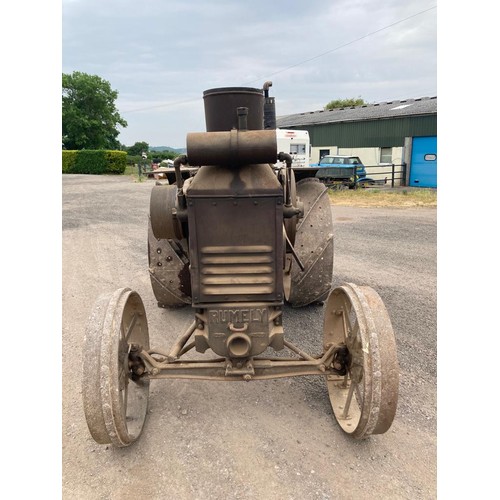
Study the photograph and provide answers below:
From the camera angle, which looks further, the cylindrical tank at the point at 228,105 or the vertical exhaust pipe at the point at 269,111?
the vertical exhaust pipe at the point at 269,111

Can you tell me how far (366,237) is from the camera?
8.76 m

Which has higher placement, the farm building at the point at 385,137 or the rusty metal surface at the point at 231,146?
the farm building at the point at 385,137

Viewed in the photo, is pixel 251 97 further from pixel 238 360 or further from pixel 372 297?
pixel 238 360

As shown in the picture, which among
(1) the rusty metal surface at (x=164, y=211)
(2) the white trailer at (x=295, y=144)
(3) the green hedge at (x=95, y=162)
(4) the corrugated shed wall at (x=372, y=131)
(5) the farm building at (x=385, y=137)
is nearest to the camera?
(1) the rusty metal surface at (x=164, y=211)

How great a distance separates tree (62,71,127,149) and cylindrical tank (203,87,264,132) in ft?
139

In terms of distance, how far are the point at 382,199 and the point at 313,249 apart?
1127 cm

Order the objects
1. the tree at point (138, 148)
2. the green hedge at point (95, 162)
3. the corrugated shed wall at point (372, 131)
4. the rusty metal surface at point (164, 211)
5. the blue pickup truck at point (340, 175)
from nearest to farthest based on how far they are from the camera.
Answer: the rusty metal surface at point (164, 211) < the blue pickup truck at point (340, 175) < the corrugated shed wall at point (372, 131) < the green hedge at point (95, 162) < the tree at point (138, 148)

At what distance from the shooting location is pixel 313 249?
14.2 feet

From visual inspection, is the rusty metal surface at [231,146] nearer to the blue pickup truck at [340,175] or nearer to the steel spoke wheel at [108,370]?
the steel spoke wheel at [108,370]

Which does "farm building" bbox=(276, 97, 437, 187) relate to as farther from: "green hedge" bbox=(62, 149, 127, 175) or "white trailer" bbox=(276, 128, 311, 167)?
"green hedge" bbox=(62, 149, 127, 175)

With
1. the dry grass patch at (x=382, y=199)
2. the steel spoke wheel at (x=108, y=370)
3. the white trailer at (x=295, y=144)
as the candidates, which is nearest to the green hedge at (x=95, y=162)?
the white trailer at (x=295, y=144)

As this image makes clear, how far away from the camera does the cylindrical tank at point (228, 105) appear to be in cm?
326

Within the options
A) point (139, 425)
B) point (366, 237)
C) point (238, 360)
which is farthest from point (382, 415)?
point (366, 237)

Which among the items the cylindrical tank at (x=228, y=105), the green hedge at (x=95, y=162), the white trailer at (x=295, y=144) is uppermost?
the green hedge at (x=95, y=162)
